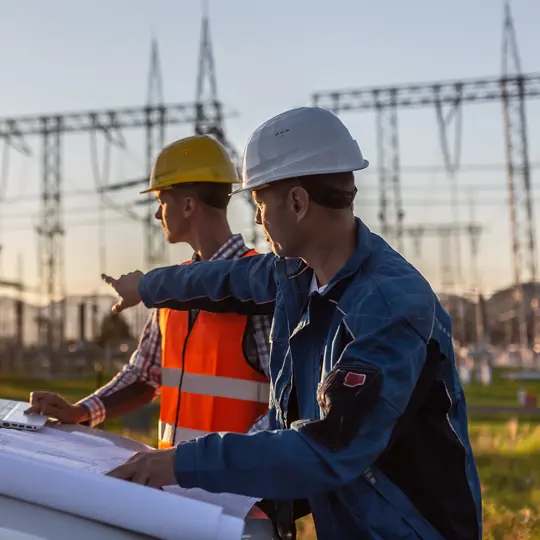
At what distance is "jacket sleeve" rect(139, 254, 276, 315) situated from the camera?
265cm

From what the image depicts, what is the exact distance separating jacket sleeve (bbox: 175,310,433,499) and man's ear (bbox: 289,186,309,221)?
0.39 metres

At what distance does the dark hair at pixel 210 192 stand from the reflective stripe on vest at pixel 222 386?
2.04 ft

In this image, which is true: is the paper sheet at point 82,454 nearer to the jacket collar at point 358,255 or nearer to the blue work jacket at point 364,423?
the blue work jacket at point 364,423

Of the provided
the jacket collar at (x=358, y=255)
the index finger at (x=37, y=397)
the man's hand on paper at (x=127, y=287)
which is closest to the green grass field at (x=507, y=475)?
the man's hand on paper at (x=127, y=287)

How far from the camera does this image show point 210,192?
3.25 m

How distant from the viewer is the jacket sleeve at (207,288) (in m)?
2.65

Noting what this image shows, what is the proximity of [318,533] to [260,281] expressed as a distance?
0.86 metres

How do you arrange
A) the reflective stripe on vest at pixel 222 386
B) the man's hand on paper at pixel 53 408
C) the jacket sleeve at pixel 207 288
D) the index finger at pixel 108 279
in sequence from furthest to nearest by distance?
the reflective stripe on vest at pixel 222 386, the index finger at pixel 108 279, the jacket sleeve at pixel 207 288, the man's hand on paper at pixel 53 408

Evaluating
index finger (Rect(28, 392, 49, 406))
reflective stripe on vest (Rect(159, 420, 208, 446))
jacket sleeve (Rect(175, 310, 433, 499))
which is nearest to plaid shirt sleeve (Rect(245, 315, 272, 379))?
reflective stripe on vest (Rect(159, 420, 208, 446))

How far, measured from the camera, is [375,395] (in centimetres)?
167

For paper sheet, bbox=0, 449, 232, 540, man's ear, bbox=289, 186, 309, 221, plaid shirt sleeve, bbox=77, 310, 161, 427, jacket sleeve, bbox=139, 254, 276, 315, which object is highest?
man's ear, bbox=289, 186, 309, 221

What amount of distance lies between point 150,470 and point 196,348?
4.60 feet

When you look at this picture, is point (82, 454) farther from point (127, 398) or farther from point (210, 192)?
point (210, 192)

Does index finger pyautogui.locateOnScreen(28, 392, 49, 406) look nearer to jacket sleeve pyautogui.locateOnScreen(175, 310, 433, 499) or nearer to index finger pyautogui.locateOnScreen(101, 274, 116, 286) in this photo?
A: index finger pyautogui.locateOnScreen(101, 274, 116, 286)
